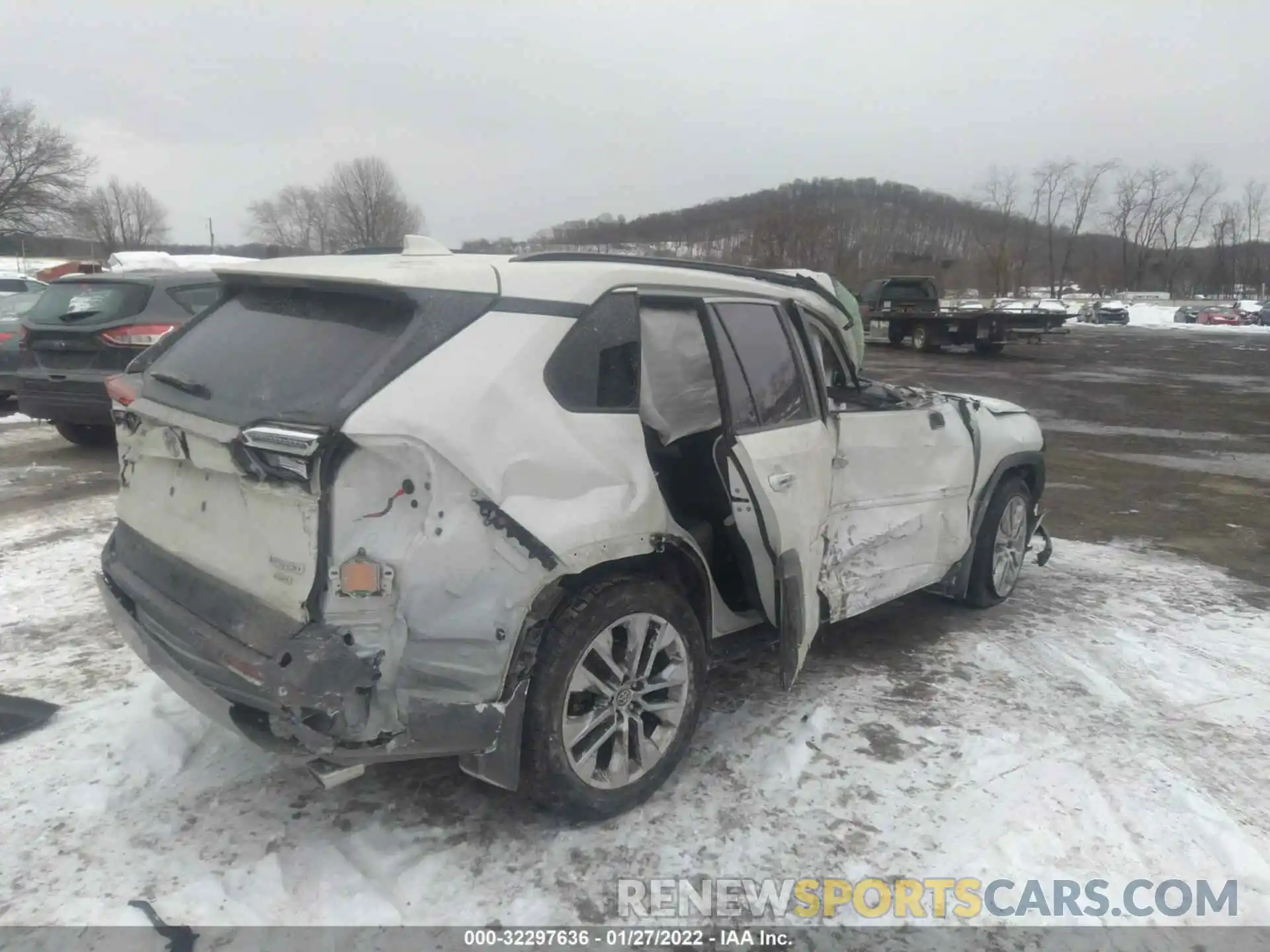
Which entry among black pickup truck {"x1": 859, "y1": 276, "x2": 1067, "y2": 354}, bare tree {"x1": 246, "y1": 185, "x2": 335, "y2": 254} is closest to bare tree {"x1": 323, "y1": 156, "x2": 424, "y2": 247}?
bare tree {"x1": 246, "y1": 185, "x2": 335, "y2": 254}

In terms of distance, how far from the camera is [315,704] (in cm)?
232

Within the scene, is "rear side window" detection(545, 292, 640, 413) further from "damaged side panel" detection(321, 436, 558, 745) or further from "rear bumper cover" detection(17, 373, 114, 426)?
"rear bumper cover" detection(17, 373, 114, 426)

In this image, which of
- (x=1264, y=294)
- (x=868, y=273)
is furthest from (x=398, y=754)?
(x=1264, y=294)

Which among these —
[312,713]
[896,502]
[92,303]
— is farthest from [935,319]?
[312,713]

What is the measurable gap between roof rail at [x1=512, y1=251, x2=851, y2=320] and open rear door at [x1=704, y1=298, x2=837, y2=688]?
0.69ft

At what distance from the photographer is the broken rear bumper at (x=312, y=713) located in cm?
235

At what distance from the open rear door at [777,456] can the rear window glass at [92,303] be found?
6.43m

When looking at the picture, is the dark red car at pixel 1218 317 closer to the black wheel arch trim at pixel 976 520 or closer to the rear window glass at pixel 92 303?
the black wheel arch trim at pixel 976 520

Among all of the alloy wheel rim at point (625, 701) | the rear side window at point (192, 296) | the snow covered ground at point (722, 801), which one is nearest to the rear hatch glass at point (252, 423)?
the snow covered ground at point (722, 801)

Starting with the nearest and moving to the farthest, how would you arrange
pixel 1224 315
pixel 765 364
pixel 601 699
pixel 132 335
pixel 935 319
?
pixel 601 699
pixel 765 364
pixel 132 335
pixel 935 319
pixel 1224 315

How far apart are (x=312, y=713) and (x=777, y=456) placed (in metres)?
1.85

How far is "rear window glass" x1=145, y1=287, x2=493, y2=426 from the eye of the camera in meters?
2.50

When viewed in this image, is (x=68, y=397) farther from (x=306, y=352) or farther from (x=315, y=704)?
(x=315, y=704)

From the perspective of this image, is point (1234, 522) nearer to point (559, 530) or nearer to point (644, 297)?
point (644, 297)
